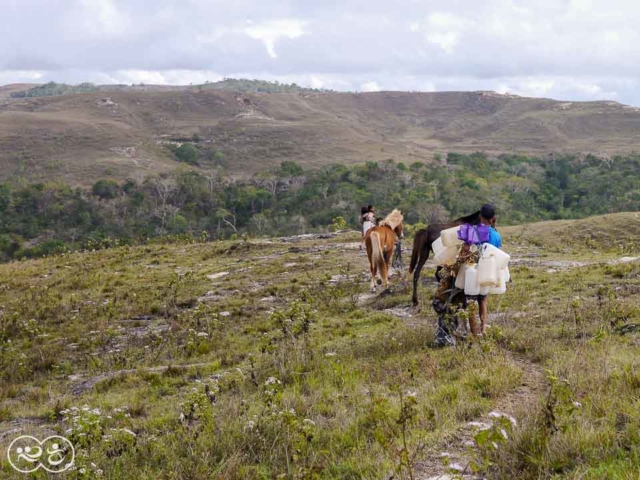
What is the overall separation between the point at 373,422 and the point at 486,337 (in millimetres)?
2082

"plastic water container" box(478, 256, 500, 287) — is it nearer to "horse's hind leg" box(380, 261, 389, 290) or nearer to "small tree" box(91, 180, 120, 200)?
"horse's hind leg" box(380, 261, 389, 290)

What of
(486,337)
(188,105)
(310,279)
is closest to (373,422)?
(486,337)

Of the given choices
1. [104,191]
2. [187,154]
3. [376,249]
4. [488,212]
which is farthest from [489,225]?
[187,154]

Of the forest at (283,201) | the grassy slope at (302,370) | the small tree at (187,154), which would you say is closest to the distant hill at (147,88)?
the small tree at (187,154)

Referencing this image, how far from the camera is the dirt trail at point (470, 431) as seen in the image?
344cm

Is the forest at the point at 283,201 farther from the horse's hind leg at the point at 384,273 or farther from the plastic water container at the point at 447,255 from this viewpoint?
the plastic water container at the point at 447,255

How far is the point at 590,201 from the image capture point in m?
44.9

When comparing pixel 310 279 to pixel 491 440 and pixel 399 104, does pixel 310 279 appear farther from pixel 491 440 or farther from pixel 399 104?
pixel 399 104

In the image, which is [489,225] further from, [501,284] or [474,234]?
[501,284]

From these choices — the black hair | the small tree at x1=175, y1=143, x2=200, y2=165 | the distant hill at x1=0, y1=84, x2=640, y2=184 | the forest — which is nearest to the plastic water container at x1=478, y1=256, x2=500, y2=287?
the black hair

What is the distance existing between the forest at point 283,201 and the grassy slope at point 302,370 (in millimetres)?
27450

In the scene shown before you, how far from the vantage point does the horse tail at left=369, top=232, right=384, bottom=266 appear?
33.3ft

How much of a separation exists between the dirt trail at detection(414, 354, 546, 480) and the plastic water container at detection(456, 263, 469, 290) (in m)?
1.15

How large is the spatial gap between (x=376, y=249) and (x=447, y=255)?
3871 millimetres
